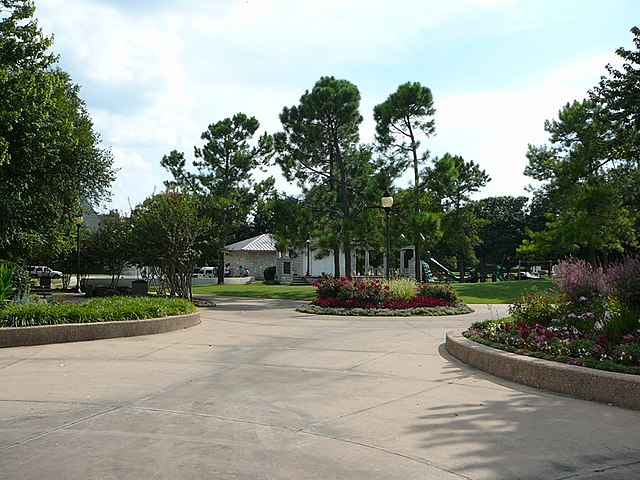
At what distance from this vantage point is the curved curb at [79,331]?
10328 mm

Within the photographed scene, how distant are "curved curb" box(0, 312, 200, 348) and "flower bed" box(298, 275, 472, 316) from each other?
7.24 m

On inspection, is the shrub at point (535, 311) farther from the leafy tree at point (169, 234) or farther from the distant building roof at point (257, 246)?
the distant building roof at point (257, 246)

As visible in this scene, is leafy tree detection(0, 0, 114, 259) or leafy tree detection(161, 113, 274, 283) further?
leafy tree detection(161, 113, 274, 283)

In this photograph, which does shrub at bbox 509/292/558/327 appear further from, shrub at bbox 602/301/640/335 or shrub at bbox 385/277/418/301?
shrub at bbox 385/277/418/301

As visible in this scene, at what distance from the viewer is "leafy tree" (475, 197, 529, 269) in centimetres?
6550

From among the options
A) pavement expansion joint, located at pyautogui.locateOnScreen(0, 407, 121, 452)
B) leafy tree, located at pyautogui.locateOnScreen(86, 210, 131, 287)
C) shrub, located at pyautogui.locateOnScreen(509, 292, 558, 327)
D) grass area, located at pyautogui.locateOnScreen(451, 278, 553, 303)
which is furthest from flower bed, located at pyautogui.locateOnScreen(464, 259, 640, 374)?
leafy tree, located at pyautogui.locateOnScreen(86, 210, 131, 287)

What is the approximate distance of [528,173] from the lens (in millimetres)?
40250

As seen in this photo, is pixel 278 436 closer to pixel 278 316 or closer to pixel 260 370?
pixel 260 370

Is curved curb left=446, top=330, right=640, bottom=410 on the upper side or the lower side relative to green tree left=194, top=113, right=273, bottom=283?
lower

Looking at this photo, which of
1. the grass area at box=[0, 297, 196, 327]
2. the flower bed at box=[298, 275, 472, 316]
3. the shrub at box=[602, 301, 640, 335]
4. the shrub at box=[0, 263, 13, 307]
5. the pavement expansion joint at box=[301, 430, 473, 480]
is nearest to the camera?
the pavement expansion joint at box=[301, 430, 473, 480]

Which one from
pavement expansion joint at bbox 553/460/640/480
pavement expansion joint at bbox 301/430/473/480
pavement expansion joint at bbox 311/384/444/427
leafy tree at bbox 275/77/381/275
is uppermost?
leafy tree at bbox 275/77/381/275

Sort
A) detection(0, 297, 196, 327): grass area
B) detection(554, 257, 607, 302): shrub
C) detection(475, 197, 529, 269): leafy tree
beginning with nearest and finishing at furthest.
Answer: detection(554, 257, 607, 302): shrub
detection(0, 297, 196, 327): grass area
detection(475, 197, 529, 269): leafy tree

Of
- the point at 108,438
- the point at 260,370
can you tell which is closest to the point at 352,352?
the point at 260,370

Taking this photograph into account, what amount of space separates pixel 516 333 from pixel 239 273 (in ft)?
163
